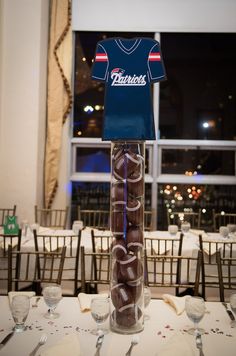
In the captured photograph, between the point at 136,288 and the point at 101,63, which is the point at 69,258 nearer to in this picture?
the point at 136,288

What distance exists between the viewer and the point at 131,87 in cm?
171

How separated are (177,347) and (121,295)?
308mm

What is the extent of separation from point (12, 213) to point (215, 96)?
11.6 feet

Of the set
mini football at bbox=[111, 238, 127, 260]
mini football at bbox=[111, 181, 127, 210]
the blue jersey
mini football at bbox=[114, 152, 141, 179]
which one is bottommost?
mini football at bbox=[111, 238, 127, 260]

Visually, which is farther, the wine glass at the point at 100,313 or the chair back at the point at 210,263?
the chair back at the point at 210,263

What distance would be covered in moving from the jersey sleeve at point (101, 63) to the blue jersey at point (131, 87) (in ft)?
0.08

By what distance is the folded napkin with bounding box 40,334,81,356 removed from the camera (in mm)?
1442

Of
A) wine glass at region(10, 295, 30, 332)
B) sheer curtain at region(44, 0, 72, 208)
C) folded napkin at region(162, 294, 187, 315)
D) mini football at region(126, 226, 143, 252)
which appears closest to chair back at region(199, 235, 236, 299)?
folded napkin at region(162, 294, 187, 315)

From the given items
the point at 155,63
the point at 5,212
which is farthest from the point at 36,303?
the point at 5,212

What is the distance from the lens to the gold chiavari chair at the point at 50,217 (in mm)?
5444

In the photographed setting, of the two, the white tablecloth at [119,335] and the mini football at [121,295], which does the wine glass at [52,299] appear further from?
the mini football at [121,295]

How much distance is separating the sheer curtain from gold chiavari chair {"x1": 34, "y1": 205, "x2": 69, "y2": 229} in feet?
0.49

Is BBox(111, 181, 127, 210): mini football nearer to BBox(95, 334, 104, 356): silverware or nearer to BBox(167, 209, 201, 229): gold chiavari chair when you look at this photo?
BBox(95, 334, 104, 356): silverware

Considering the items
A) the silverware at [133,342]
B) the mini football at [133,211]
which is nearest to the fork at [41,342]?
the silverware at [133,342]
